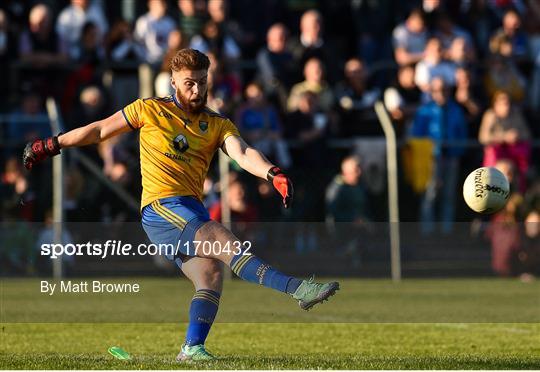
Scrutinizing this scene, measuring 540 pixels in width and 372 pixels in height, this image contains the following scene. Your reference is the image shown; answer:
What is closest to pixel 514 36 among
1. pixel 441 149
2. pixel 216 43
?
pixel 441 149

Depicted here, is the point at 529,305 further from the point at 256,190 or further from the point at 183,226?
the point at 183,226

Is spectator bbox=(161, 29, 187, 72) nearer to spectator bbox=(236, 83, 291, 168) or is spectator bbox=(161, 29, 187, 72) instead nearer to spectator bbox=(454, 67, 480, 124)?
spectator bbox=(236, 83, 291, 168)

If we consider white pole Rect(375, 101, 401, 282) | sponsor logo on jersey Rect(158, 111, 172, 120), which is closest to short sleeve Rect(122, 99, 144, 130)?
sponsor logo on jersey Rect(158, 111, 172, 120)

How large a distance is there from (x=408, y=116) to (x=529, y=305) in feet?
17.5

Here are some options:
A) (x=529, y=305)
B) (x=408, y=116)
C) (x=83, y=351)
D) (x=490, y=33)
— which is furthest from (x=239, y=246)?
(x=490, y=33)

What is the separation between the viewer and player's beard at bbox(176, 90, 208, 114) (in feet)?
Answer: 30.7

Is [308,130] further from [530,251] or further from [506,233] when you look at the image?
[530,251]

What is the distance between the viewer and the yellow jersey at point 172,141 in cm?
943

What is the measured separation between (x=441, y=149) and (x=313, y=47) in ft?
7.77

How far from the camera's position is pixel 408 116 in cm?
1938

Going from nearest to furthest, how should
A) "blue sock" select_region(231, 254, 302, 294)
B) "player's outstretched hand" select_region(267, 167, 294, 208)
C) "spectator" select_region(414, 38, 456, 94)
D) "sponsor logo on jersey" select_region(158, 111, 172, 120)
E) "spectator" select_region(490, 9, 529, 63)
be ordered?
"player's outstretched hand" select_region(267, 167, 294, 208) → "blue sock" select_region(231, 254, 302, 294) → "sponsor logo on jersey" select_region(158, 111, 172, 120) → "spectator" select_region(414, 38, 456, 94) → "spectator" select_region(490, 9, 529, 63)

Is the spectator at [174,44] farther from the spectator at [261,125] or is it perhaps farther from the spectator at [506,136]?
the spectator at [506,136]

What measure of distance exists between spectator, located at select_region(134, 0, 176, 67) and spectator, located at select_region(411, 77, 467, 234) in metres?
3.74

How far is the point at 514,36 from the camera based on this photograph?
2114cm
